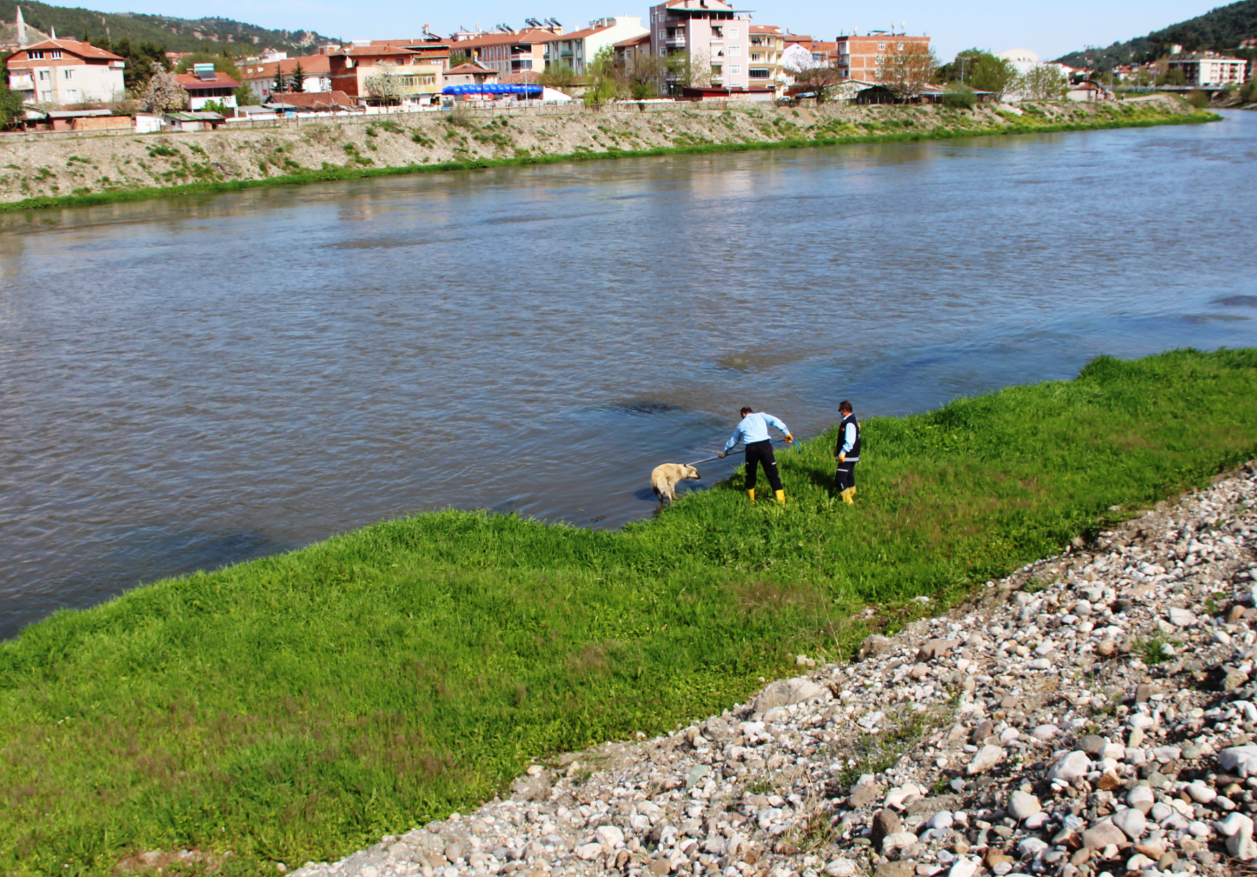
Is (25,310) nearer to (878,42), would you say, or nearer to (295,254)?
(295,254)

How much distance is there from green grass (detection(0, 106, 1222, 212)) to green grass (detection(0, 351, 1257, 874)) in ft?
194

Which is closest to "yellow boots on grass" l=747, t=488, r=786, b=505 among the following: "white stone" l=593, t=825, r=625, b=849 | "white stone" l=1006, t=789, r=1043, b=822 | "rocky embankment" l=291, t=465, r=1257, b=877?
"rocky embankment" l=291, t=465, r=1257, b=877

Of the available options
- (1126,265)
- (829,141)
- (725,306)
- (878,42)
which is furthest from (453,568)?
(878,42)

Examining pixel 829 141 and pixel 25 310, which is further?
pixel 829 141

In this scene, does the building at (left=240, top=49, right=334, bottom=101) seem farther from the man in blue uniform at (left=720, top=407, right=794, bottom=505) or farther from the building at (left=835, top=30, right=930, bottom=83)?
the man in blue uniform at (left=720, top=407, right=794, bottom=505)

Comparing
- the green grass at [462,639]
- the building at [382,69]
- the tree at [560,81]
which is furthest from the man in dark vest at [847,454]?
the building at [382,69]

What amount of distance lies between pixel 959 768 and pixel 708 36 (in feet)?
445

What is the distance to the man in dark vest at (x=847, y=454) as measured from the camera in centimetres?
1419

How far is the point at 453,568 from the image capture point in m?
12.7

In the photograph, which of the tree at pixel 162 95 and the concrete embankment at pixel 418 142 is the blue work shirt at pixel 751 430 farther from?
the tree at pixel 162 95

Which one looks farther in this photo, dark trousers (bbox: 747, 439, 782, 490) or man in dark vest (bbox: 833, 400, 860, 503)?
dark trousers (bbox: 747, 439, 782, 490)

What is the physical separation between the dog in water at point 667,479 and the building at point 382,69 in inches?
4552

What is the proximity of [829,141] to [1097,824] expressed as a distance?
99512mm

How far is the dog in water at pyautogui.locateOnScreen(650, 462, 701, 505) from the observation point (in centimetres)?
1552
